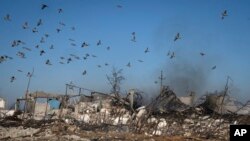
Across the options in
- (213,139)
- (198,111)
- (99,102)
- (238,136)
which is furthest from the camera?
(99,102)

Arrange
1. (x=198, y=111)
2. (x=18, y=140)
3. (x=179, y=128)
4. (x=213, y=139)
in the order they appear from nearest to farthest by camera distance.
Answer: (x=18, y=140) → (x=213, y=139) → (x=179, y=128) → (x=198, y=111)

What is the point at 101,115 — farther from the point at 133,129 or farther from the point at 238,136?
the point at 238,136

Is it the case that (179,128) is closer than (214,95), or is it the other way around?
(179,128)

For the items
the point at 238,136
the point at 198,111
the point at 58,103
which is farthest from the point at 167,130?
the point at 58,103

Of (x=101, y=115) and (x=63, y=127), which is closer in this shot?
(x=63, y=127)

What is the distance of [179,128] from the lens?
15172mm

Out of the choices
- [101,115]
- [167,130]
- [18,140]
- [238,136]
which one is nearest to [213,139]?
[167,130]

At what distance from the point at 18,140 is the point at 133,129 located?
16.9 feet

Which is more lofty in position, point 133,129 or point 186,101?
point 186,101

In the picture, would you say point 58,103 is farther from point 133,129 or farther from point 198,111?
point 133,129

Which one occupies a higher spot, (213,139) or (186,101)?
(186,101)

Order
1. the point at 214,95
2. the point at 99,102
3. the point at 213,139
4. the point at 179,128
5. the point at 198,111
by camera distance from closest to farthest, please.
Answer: the point at 213,139, the point at 179,128, the point at 198,111, the point at 214,95, the point at 99,102

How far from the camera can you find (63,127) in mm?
13969

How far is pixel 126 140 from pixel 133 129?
11.5 ft
